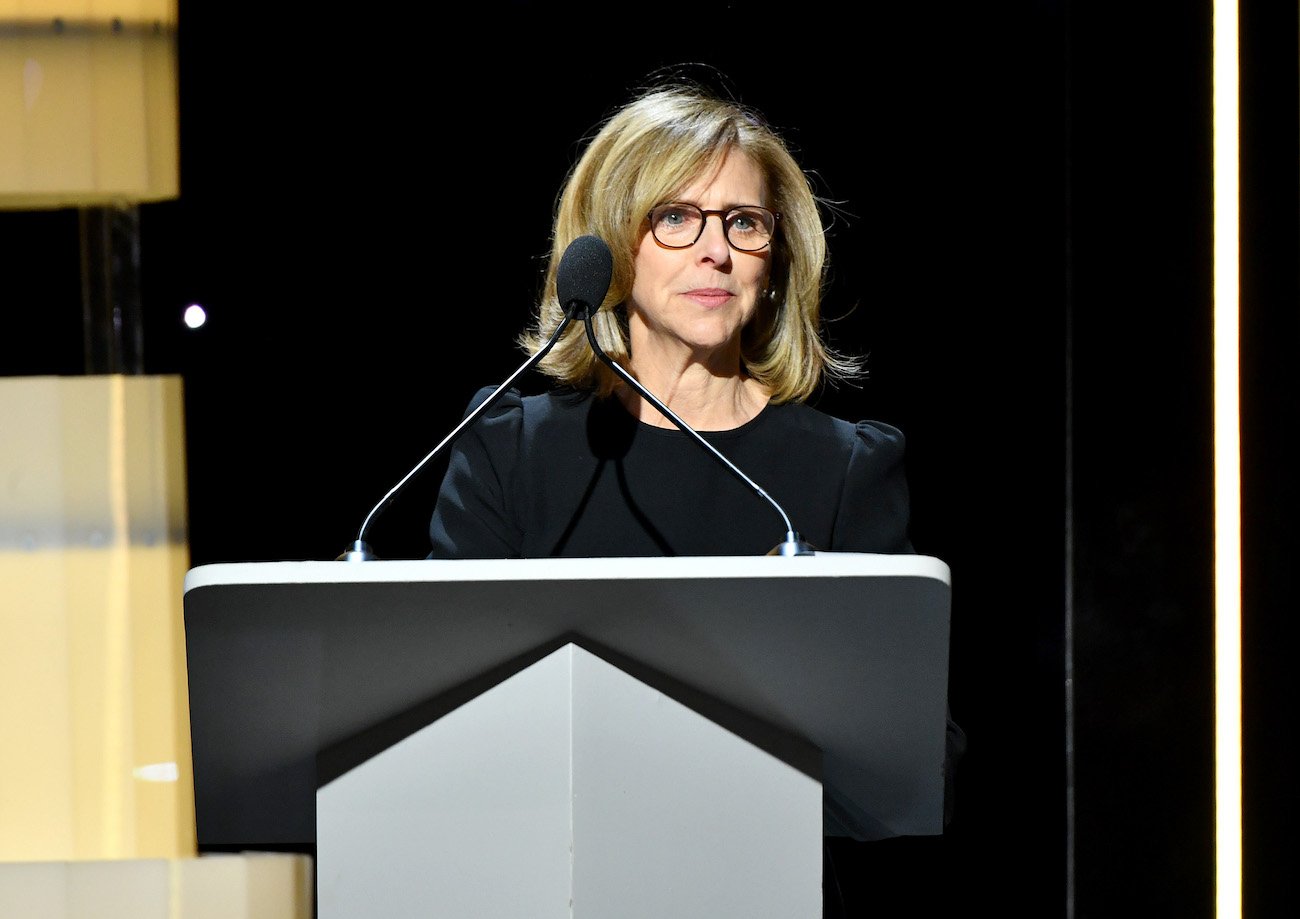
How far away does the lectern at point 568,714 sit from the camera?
74 centimetres

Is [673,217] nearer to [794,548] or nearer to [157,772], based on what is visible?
[794,548]

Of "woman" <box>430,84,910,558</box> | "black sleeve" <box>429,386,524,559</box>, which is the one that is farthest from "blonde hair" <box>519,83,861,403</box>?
"black sleeve" <box>429,386,524,559</box>

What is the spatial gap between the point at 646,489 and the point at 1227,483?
40.7 inches

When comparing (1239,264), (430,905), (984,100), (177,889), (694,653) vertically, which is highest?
(984,100)

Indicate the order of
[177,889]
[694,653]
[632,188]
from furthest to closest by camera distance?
[177,889] → [632,188] → [694,653]

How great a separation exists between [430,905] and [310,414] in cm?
125

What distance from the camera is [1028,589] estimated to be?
6.55 feet

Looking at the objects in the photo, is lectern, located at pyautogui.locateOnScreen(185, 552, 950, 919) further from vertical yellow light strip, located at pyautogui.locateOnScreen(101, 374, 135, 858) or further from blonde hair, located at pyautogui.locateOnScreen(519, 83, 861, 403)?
vertical yellow light strip, located at pyautogui.locateOnScreen(101, 374, 135, 858)

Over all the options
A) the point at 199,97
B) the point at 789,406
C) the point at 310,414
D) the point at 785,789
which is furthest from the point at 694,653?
the point at 199,97

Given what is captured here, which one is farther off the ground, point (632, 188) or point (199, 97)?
point (199, 97)

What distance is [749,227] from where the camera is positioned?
5.40ft

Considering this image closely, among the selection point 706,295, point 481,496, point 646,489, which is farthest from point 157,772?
point 706,295

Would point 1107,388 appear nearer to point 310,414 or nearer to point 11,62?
point 310,414

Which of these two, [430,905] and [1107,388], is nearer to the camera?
[430,905]
